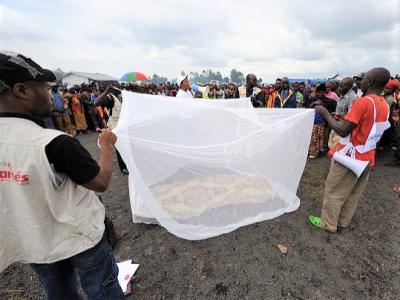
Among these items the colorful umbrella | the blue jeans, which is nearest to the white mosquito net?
the blue jeans

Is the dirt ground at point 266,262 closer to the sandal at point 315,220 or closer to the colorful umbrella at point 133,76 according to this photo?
the sandal at point 315,220

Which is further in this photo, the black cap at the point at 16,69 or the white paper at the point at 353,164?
the white paper at the point at 353,164

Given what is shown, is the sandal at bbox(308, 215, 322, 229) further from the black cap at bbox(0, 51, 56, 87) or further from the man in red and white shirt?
the black cap at bbox(0, 51, 56, 87)

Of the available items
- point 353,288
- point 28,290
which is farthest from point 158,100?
point 353,288

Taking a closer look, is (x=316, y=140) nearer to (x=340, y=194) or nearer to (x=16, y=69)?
(x=340, y=194)

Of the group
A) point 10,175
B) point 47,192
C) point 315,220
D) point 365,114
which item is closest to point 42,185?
point 47,192

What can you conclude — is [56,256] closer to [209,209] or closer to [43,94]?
[43,94]

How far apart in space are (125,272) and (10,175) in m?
1.67

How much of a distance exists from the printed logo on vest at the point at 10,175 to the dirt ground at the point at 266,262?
1598 millimetres

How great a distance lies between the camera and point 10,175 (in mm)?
1017

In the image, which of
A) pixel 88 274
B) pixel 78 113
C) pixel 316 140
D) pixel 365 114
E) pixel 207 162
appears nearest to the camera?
pixel 88 274

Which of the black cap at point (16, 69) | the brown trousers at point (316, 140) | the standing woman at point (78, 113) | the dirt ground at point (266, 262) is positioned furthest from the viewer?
the standing woman at point (78, 113)

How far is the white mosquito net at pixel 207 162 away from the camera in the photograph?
7.59 ft

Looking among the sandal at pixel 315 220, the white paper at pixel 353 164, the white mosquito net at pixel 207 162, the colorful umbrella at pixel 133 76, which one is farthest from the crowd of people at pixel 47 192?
the colorful umbrella at pixel 133 76
